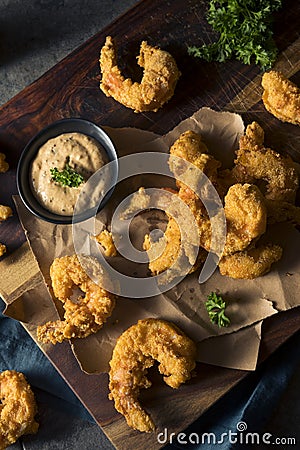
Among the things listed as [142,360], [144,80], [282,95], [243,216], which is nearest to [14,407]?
[142,360]

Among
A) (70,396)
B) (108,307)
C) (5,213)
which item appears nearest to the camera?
(108,307)

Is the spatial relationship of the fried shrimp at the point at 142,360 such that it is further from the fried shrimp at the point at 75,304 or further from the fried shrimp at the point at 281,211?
the fried shrimp at the point at 281,211

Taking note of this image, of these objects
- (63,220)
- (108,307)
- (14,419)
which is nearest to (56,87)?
(63,220)

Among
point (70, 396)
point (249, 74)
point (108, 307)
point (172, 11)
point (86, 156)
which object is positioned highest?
point (172, 11)

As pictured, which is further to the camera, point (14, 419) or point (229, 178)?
point (14, 419)

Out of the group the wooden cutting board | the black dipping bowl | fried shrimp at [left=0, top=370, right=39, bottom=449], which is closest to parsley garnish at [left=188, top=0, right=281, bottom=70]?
the wooden cutting board

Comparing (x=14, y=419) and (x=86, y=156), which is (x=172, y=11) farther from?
(x=14, y=419)
